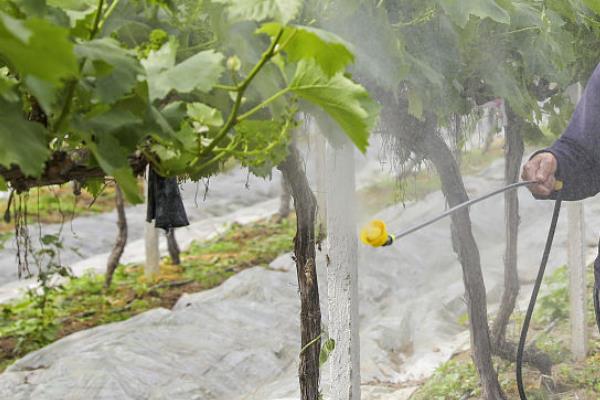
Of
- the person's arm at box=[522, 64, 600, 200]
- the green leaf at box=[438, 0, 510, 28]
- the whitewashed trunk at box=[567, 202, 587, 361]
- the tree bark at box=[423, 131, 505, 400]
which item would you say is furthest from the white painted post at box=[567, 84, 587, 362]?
the green leaf at box=[438, 0, 510, 28]

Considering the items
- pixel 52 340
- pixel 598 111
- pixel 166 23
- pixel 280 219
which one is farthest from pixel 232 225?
pixel 166 23

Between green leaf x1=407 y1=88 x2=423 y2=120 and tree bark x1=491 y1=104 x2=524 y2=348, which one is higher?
green leaf x1=407 y1=88 x2=423 y2=120

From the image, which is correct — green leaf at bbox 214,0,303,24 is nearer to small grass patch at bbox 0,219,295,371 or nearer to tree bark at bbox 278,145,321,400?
tree bark at bbox 278,145,321,400

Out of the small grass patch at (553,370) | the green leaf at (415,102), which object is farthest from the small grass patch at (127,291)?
the green leaf at (415,102)

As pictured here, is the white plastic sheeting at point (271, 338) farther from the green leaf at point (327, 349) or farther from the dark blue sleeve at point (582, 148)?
the dark blue sleeve at point (582, 148)

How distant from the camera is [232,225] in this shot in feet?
23.0

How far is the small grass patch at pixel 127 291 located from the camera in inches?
177

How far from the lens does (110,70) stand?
64 cm

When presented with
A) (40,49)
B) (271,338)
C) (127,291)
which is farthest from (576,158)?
(127,291)

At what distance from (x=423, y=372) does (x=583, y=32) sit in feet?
4.45

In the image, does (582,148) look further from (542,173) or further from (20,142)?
(20,142)

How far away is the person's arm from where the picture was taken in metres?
1.67

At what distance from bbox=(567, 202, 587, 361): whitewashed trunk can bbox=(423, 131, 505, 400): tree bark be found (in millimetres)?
659

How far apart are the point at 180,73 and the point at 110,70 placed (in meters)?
0.09
